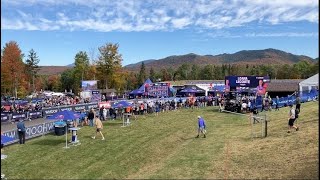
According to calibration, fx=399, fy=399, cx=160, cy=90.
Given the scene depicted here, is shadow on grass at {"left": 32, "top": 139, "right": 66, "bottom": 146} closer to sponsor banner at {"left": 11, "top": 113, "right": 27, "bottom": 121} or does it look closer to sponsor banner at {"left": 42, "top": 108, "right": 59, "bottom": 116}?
sponsor banner at {"left": 11, "top": 113, "right": 27, "bottom": 121}

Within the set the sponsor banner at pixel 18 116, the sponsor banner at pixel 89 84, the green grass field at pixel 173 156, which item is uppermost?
the sponsor banner at pixel 89 84

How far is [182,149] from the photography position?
22406mm

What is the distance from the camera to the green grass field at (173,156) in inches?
653

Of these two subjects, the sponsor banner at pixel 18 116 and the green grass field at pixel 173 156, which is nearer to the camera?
the green grass field at pixel 173 156

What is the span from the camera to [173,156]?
20.4m

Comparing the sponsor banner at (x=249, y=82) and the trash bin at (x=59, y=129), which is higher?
the sponsor banner at (x=249, y=82)

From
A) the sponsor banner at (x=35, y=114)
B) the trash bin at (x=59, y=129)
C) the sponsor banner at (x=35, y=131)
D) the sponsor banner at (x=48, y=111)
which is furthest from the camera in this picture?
the sponsor banner at (x=48, y=111)

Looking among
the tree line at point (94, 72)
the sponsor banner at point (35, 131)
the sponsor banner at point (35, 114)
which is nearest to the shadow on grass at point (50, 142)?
the sponsor banner at point (35, 131)

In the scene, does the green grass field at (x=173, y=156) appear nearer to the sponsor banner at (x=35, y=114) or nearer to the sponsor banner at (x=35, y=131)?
the sponsor banner at (x=35, y=131)

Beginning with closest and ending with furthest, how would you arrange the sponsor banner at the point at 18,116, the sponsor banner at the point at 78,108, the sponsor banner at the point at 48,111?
the sponsor banner at the point at 18,116, the sponsor banner at the point at 48,111, the sponsor banner at the point at 78,108

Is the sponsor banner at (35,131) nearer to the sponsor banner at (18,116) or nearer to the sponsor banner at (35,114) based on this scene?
the sponsor banner at (18,116)

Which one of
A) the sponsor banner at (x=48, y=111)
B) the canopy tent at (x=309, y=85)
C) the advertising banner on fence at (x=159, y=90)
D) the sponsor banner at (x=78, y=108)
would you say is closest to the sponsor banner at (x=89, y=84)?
the advertising banner on fence at (x=159, y=90)

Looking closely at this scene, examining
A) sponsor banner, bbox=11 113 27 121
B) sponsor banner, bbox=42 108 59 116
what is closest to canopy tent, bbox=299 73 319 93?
sponsor banner, bbox=42 108 59 116

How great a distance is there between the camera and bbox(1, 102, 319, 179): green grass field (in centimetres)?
1658
